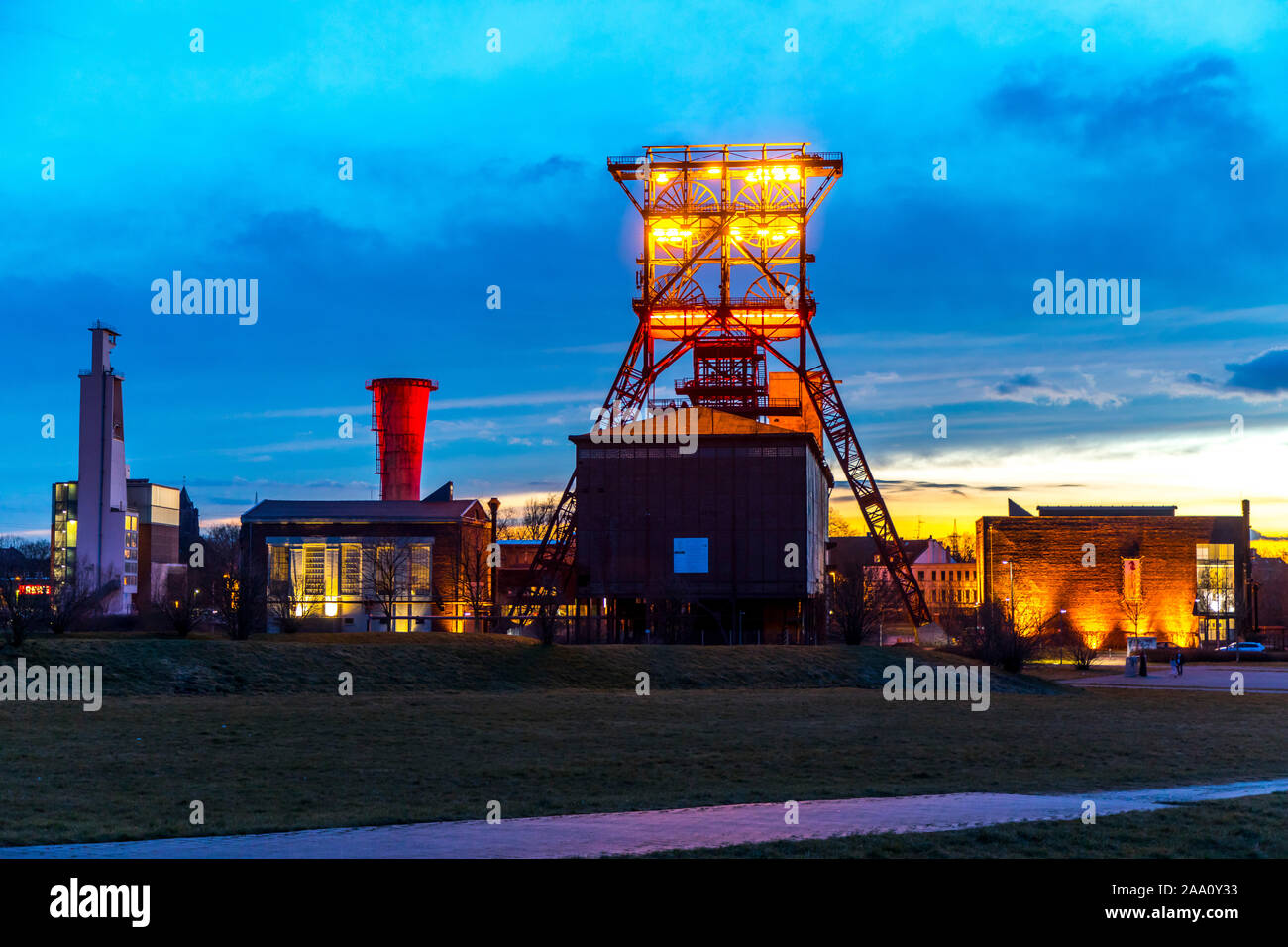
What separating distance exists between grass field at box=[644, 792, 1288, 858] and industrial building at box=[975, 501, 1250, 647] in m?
86.6

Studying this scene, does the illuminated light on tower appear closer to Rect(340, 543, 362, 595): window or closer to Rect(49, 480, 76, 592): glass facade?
Rect(340, 543, 362, 595): window

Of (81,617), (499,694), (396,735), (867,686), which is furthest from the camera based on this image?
(81,617)

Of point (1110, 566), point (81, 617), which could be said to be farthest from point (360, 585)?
point (1110, 566)

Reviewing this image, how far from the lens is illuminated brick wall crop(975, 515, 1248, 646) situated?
95.9 metres

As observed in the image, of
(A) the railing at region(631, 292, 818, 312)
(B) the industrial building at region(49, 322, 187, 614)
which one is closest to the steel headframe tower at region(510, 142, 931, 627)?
(A) the railing at region(631, 292, 818, 312)

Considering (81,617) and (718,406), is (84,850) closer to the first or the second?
(81,617)

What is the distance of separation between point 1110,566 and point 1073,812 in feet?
296

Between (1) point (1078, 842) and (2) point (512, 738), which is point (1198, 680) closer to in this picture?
(2) point (512, 738)

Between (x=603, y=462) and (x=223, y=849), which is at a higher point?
(x=603, y=462)

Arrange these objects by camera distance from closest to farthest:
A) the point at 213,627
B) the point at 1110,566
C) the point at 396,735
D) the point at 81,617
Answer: the point at 396,735, the point at 81,617, the point at 213,627, the point at 1110,566

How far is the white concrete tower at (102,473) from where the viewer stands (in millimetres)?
87938

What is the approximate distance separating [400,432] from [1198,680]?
172 ft

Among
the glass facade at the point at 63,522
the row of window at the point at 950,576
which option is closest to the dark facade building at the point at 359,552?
the glass facade at the point at 63,522
